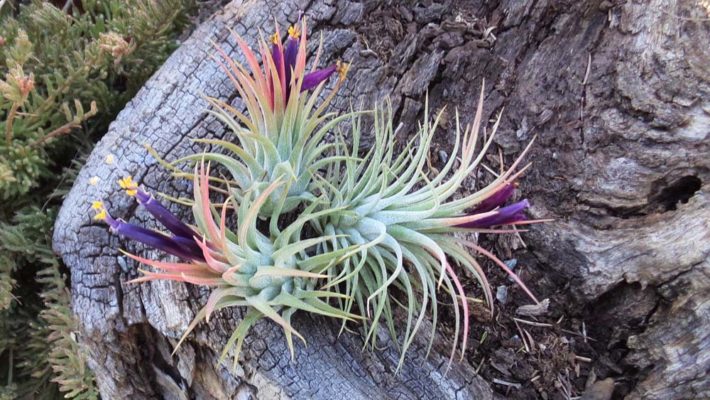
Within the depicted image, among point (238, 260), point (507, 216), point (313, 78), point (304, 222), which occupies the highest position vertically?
point (313, 78)

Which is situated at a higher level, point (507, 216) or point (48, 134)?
point (507, 216)

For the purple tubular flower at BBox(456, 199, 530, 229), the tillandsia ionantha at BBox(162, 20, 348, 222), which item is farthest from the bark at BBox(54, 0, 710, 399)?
the purple tubular flower at BBox(456, 199, 530, 229)

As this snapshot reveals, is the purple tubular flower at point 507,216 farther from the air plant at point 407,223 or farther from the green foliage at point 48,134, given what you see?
the green foliage at point 48,134

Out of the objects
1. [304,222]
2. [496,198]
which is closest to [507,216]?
[496,198]

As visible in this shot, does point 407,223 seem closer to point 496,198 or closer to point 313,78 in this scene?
point 496,198

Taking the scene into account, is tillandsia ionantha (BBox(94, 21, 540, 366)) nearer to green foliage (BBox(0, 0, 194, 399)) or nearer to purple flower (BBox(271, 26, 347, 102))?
purple flower (BBox(271, 26, 347, 102))

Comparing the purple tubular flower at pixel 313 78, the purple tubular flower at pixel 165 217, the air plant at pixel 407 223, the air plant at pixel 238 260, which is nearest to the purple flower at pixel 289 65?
the purple tubular flower at pixel 313 78
